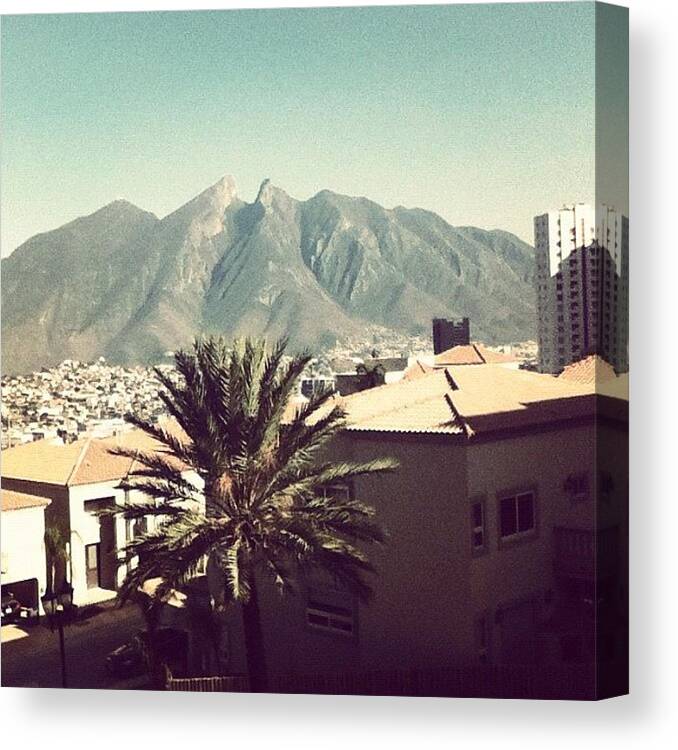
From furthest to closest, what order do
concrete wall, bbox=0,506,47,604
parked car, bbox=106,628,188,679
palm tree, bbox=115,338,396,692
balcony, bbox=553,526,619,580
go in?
concrete wall, bbox=0,506,47,604, parked car, bbox=106,628,188,679, palm tree, bbox=115,338,396,692, balcony, bbox=553,526,619,580

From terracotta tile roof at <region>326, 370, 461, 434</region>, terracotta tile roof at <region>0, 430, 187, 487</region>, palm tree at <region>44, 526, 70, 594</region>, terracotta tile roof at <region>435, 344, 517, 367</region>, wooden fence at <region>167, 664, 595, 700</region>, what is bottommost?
wooden fence at <region>167, 664, 595, 700</region>

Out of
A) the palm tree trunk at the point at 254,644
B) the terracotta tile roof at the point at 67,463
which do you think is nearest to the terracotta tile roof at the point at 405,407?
the palm tree trunk at the point at 254,644

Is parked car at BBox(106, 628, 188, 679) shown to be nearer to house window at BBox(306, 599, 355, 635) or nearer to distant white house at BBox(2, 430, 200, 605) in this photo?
distant white house at BBox(2, 430, 200, 605)

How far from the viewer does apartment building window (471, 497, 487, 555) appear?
18734mm

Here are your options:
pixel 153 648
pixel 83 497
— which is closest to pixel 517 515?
pixel 153 648

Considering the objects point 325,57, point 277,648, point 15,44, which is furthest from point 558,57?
point 277,648

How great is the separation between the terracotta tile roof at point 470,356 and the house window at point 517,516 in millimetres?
1667

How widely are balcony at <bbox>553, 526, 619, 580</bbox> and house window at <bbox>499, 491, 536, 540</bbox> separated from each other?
0.35m

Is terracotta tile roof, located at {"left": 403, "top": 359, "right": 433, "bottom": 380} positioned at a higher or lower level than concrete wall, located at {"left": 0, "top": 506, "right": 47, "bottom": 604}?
higher

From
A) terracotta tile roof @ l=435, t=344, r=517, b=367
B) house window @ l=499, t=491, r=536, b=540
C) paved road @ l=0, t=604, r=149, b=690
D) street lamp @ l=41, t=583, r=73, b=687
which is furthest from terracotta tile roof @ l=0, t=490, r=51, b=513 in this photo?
house window @ l=499, t=491, r=536, b=540

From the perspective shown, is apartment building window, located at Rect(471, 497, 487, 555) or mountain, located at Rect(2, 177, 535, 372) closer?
apartment building window, located at Rect(471, 497, 487, 555)

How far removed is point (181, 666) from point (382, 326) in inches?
199

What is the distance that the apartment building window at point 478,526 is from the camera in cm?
1873

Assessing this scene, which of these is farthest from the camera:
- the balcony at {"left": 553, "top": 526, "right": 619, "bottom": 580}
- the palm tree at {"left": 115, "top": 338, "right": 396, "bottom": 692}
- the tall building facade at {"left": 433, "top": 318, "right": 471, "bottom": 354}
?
the palm tree at {"left": 115, "top": 338, "right": 396, "bottom": 692}
